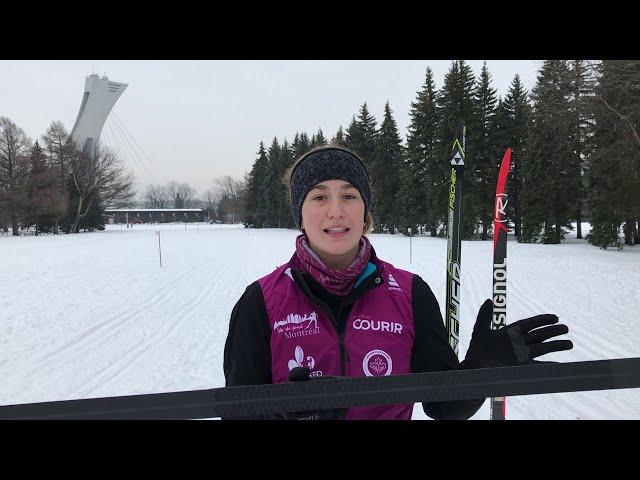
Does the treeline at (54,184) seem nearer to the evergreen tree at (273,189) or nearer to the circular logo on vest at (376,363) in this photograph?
the evergreen tree at (273,189)

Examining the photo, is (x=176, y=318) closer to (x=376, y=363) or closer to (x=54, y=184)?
(x=376, y=363)

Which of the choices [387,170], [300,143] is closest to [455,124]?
[387,170]

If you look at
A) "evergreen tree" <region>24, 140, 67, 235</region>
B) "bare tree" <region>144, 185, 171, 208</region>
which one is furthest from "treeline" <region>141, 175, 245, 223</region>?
"evergreen tree" <region>24, 140, 67, 235</region>

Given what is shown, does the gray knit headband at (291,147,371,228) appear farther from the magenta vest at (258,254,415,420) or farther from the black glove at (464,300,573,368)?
the black glove at (464,300,573,368)

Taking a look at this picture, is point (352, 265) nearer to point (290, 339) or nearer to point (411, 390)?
point (290, 339)

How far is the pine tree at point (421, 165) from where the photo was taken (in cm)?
2606

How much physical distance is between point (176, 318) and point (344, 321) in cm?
665

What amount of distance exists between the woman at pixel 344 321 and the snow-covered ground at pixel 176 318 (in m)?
1.90

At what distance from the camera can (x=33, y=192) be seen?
121 feet

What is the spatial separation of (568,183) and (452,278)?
2161 centimetres

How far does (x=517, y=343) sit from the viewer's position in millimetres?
1346

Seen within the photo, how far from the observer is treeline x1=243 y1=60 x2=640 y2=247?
12977mm

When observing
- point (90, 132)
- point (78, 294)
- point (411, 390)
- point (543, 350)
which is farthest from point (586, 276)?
point (90, 132)

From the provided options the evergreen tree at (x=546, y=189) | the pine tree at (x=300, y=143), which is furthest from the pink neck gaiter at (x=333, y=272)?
the pine tree at (x=300, y=143)
